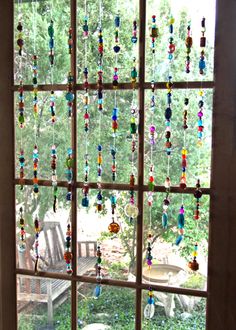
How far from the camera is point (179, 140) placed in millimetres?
1386

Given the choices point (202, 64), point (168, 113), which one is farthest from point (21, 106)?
point (202, 64)

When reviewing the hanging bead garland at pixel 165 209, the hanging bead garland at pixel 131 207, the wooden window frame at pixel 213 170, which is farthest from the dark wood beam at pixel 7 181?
the hanging bead garland at pixel 165 209

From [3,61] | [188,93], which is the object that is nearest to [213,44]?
[188,93]

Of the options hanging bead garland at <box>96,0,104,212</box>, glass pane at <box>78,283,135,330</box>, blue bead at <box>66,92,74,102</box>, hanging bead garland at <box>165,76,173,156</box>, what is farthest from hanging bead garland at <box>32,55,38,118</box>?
glass pane at <box>78,283,135,330</box>

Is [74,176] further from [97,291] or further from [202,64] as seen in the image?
[202,64]

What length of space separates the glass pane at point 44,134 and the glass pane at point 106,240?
172 millimetres

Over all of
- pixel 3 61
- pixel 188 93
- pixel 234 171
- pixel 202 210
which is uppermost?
pixel 3 61

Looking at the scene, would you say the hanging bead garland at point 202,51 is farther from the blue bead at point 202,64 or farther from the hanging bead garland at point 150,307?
the hanging bead garland at point 150,307

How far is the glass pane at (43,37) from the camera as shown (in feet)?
4.80

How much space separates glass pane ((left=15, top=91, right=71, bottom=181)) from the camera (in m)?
1.49

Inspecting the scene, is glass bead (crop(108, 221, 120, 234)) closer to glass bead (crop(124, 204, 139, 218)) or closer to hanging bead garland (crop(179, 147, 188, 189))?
glass bead (crop(124, 204, 139, 218))

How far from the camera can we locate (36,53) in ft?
4.99

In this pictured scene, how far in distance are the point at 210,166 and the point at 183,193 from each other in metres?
0.13

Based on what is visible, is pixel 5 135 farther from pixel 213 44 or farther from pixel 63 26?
pixel 213 44
